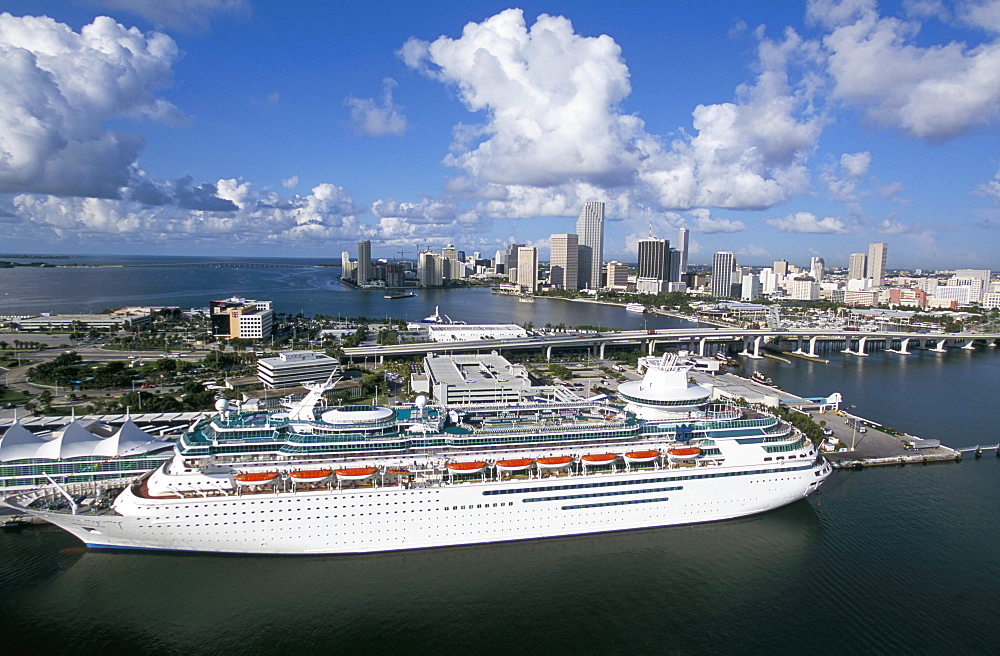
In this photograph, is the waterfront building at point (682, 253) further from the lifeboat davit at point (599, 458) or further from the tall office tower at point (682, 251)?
the lifeboat davit at point (599, 458)

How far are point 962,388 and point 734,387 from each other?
39.4ft

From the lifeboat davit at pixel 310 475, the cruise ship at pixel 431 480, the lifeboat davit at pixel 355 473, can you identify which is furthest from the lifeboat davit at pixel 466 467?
the lifeboat davit at pixel 310 475

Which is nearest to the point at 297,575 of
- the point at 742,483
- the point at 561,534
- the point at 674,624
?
the point at 561,534

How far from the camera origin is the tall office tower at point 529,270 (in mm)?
86625

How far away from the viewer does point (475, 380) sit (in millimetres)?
22547

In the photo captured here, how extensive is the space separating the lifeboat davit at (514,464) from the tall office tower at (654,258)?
83.6 m

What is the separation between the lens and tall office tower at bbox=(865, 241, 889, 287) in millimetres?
86375

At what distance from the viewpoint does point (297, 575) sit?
9859mm

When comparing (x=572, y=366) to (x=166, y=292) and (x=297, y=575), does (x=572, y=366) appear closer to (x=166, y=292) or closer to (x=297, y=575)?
(x=297, y=575)

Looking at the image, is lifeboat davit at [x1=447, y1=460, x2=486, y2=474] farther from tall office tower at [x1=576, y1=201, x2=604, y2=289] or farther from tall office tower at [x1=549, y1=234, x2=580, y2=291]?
tall office tower at [x1=576, y1=201, x2=604, y2=289]

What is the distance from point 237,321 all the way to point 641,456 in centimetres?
3108

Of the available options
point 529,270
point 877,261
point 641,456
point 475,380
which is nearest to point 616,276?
point 529,270

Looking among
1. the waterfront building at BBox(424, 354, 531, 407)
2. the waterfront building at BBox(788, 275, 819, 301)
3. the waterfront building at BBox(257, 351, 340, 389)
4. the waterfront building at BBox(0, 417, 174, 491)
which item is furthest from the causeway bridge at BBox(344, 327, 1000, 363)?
the waterfront building at BBox(788, 275, 819, 301)

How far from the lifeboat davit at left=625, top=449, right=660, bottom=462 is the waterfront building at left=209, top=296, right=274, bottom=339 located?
2978 centimetres
